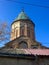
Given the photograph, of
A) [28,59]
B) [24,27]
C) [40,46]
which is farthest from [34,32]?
[28,59]

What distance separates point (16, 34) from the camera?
40.7 meters

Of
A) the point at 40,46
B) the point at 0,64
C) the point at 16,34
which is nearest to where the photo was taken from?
the point at 0,64

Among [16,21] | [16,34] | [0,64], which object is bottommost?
[0,64]

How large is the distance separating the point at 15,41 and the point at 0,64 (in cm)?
2284

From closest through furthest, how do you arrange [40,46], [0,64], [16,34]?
1. [0,64]
2. [40,46]
3. [16,34]

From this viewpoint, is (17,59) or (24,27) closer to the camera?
(17,59)

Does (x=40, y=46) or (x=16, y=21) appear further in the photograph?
(x=16, y=21)

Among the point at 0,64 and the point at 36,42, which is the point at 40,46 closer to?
the point at 36,42

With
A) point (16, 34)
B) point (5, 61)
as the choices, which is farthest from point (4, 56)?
point (16, 34)

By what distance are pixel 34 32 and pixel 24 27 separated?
8.64 ft

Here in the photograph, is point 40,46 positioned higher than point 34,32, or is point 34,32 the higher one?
point 34,32

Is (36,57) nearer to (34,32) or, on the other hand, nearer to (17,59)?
(17,59)

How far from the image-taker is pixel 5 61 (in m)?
14.9

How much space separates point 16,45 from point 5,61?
875 inches
